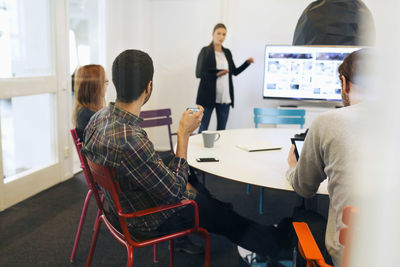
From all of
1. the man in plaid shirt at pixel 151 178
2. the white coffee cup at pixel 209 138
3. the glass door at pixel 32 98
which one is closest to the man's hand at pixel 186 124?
the man in plaid shirt at pixel 151 178

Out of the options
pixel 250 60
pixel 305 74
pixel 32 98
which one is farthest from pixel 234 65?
pixel 32 98

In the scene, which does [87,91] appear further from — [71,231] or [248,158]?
[71,231]

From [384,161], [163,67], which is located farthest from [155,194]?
[384,161]

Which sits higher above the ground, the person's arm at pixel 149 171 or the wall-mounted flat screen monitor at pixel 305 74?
the wall-mounted flat screen monitor at pixel 305 74

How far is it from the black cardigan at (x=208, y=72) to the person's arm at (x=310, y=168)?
33cm

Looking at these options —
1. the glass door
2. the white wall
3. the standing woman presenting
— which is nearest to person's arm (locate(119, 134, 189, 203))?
the white wall

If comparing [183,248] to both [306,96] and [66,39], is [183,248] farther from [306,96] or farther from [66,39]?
[66,39]

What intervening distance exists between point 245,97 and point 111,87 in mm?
769

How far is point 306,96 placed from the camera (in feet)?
3.29

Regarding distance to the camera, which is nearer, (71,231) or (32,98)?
(71,231)

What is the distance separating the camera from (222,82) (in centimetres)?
144

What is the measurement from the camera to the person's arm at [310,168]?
94 cm

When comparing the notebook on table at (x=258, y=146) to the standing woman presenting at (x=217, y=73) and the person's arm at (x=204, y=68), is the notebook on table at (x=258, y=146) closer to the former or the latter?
the standing woman presenting at (x=217, y=73)

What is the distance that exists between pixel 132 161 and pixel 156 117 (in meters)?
0.14
